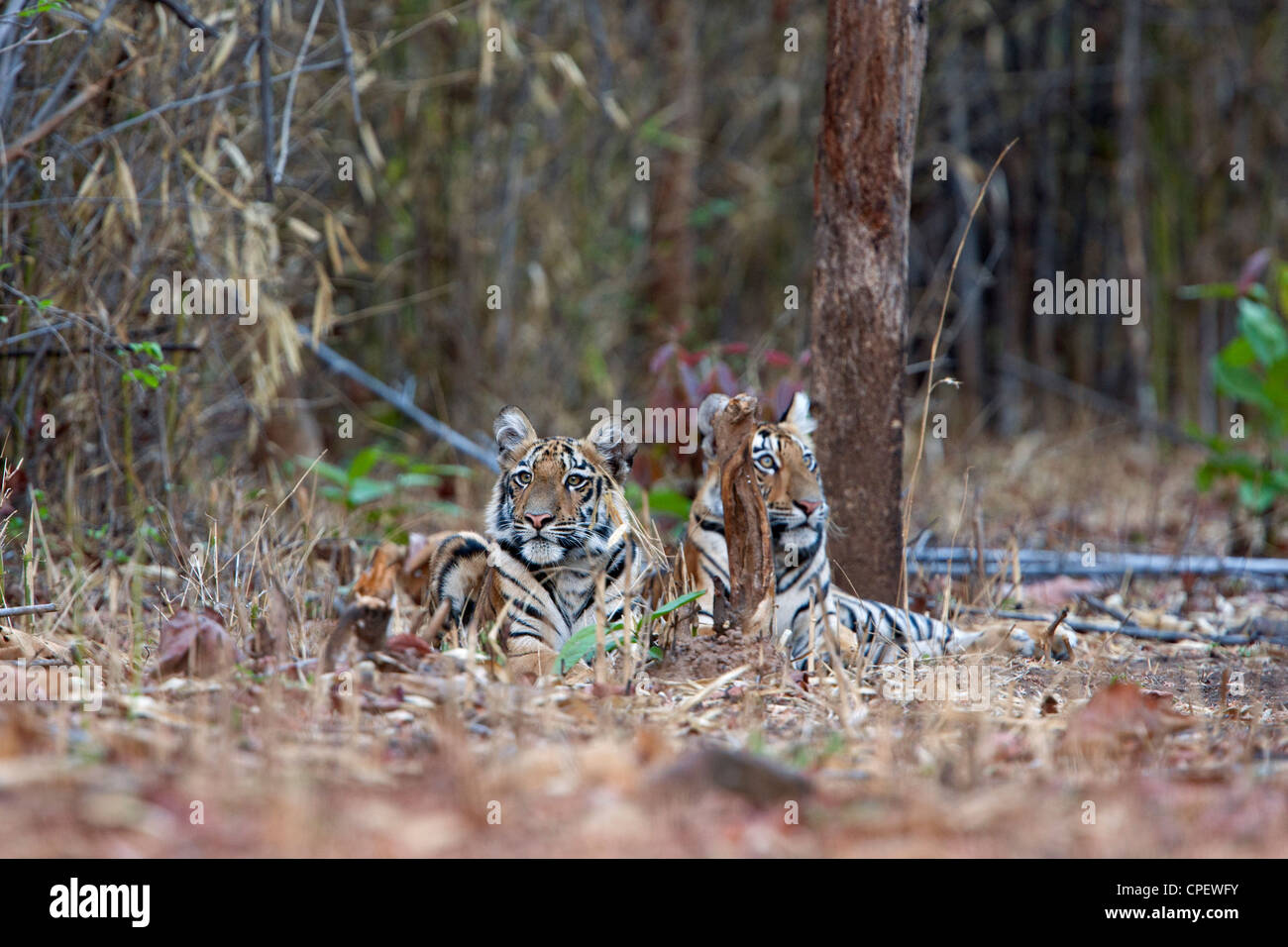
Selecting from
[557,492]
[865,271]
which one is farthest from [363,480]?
[865,271]

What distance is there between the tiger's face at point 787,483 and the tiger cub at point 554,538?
411 mm

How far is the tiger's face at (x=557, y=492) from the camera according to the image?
3.97m

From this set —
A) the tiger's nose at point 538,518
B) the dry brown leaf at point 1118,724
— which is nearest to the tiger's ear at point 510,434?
the tiger's nose at point 538,518

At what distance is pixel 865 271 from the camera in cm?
458

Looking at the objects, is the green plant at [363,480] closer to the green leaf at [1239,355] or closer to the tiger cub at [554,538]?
the tiger cub at [554,538]

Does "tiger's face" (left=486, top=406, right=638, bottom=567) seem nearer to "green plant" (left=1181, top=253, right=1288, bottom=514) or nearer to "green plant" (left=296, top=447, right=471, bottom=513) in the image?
"green plant" (left=296, top=447, right=471, bottom=513)

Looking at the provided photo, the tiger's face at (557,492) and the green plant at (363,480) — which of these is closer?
the tiger's face at (557,492)

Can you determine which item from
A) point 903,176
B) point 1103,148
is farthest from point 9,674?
point 1103,148

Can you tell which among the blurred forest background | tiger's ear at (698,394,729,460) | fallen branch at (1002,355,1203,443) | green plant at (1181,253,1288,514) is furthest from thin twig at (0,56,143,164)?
fallen branch at (1002,355,1203,443)

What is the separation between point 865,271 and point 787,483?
863 millimetres

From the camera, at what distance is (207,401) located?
5.85 meters

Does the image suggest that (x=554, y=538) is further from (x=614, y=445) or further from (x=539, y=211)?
(x=539, y=211)

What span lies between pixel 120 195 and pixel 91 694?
2.49m
